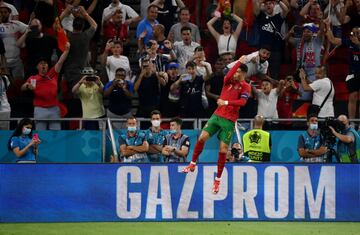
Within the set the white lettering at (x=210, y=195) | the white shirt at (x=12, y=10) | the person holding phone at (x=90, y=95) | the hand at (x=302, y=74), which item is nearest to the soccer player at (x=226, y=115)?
the white lettering at (x=210, y=195)

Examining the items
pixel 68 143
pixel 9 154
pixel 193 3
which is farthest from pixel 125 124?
pixel 193 3

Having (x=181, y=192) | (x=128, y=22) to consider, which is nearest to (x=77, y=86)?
(x=128, y=22)

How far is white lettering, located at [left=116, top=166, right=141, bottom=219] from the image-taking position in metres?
19.0

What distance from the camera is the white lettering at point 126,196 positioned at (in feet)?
62.2

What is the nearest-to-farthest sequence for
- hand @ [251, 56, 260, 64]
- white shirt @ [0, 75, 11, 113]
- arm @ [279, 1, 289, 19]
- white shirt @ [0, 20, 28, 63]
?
white shirt @ [0, 75, 11, 113] → hand @ [251, 56, 260, 64] → white shirt @ [0, 20, 28, 63] → arm @ [279, 1, 289, 19]

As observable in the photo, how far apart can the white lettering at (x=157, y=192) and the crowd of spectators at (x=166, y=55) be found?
7.67ft

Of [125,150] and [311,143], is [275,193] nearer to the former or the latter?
[311,143]

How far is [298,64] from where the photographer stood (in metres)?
22.5

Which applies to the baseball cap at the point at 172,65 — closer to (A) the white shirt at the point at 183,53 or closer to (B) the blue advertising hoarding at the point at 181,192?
(A) the white shirt at the point at 183,53

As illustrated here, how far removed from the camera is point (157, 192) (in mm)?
19078

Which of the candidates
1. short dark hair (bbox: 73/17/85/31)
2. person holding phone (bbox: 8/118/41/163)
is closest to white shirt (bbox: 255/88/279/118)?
short dark hair (bbox: 73/17/85/31)

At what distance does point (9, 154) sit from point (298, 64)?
704 centimetres

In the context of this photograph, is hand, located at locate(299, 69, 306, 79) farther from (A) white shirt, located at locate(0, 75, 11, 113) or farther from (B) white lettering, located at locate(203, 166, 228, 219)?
(A) white shirt, located at locate(0, 75, 11, 113)

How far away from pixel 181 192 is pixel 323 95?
4.33 meters
